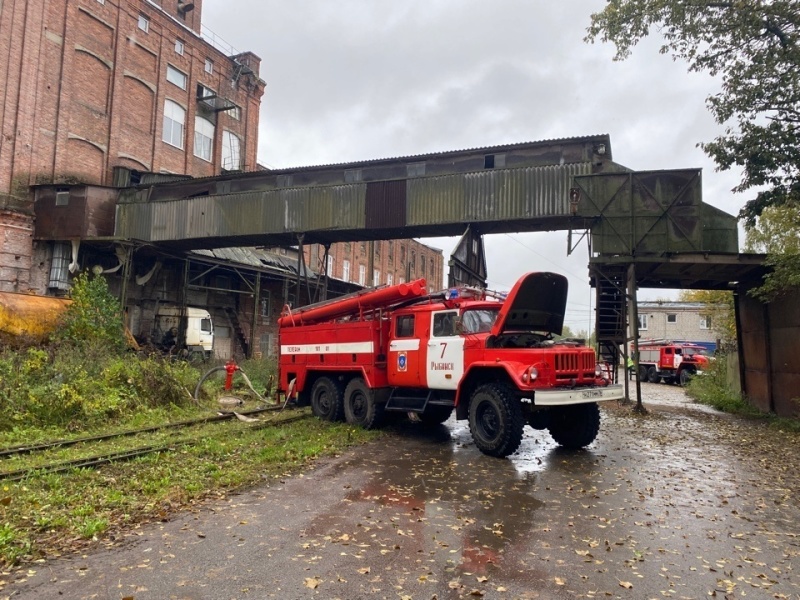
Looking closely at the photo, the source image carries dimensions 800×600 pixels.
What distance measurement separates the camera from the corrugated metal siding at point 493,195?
1741 centimetres

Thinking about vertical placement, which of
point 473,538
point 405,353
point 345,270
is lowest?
point 473,538

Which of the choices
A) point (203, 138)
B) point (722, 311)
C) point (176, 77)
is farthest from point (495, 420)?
point (176, 77)

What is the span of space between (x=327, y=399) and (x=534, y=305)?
5519 millimetres

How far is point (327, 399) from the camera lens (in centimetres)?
1250

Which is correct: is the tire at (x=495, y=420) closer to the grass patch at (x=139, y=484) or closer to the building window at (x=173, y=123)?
the grass patch at (x=139, y=484)

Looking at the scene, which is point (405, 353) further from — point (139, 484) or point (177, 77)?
point (177, 77)

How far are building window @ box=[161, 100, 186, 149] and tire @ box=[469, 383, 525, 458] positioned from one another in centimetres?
2666

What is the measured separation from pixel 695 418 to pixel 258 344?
23.1 meters

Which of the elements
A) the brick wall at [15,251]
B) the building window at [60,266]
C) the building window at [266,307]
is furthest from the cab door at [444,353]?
the building window at [266,307]

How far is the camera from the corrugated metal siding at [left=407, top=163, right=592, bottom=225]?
57.1ft

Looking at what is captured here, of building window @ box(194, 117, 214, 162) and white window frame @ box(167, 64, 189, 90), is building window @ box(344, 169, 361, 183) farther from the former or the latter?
white window frame @ box(167, 64, 189, 90)

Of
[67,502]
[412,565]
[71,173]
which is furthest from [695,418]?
[71,173]

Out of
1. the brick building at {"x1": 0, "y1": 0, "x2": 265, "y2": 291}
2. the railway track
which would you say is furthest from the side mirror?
the brick building at {"x1": 0, "y1": 0, "x2": 265, "y2": 291}

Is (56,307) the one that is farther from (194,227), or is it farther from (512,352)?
(512,352)
